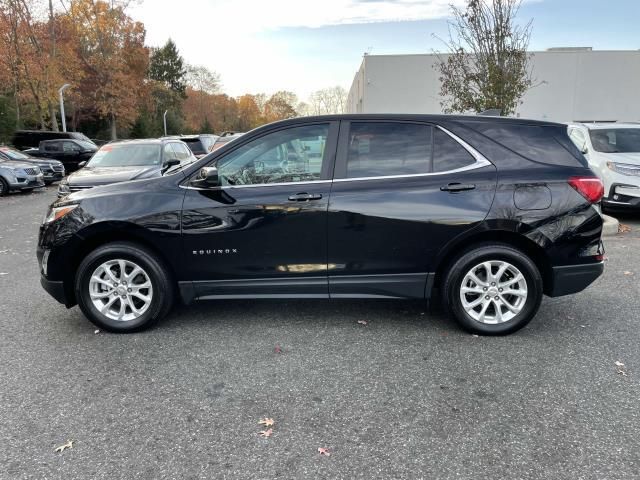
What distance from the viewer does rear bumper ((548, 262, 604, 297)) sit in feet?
13.2

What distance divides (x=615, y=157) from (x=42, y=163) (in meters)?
16.9

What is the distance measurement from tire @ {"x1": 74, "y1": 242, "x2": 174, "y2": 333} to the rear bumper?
10.5ft

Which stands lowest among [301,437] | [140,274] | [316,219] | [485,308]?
[301,437]

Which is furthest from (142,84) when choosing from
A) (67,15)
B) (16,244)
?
(16,244)

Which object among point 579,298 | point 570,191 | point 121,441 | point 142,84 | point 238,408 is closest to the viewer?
point 121,441

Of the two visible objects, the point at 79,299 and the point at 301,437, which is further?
the point at 79,299

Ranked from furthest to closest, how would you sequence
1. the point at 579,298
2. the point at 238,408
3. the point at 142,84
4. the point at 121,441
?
the point at 142,84, the point at 579,298, the point at 238,408, the point at 121,441

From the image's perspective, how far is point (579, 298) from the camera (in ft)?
16.6

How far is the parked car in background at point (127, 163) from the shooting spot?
8648 millimetres

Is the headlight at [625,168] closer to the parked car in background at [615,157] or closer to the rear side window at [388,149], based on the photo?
the parked car in background at [615,157]

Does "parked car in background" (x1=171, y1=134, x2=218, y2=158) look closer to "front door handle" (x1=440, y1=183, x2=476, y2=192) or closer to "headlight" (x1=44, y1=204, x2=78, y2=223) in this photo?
"headlight" (x1=44, y1=204, x2=78, y2=223)

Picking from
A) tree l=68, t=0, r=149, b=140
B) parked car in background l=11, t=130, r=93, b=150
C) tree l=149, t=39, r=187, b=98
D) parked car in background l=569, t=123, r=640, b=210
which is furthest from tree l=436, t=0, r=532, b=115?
tree l=149, t=39, r=187, b=98

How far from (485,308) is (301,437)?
202 cm

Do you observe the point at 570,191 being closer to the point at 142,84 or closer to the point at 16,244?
the point at 16,244
